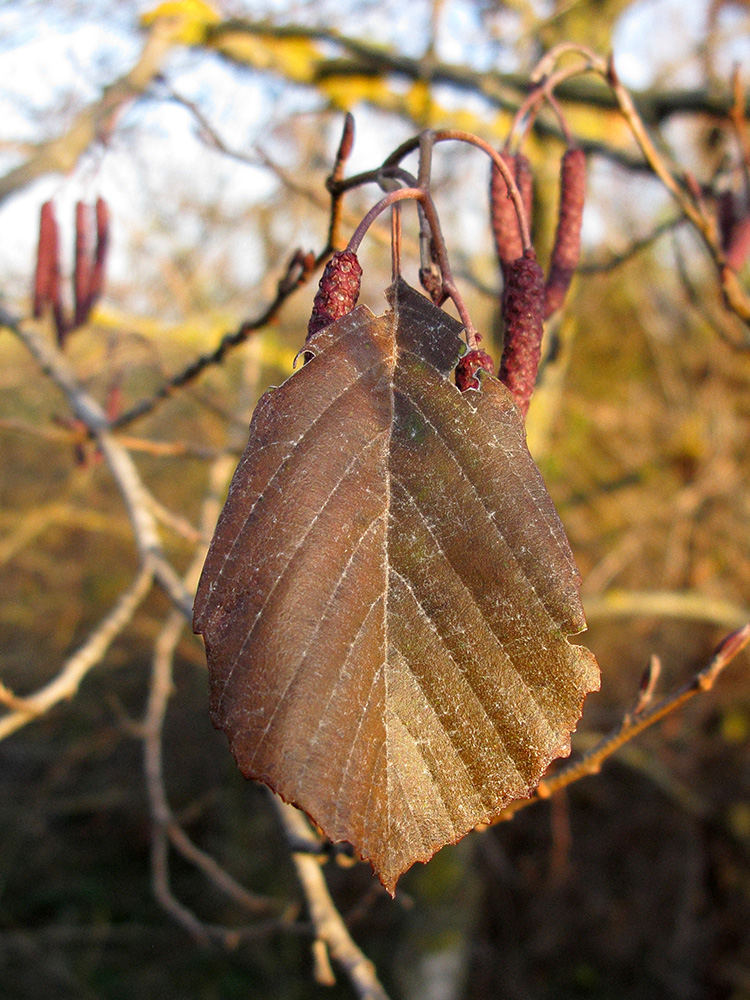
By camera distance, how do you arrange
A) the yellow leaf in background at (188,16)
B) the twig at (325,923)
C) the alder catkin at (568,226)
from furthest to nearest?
the yellow leaf in background at (188,16) → the twig at (325,923) → the alder catkin at (568,226)

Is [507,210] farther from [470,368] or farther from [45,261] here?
[45,261]

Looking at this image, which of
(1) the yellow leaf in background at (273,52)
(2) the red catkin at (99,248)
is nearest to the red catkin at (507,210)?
(2) the red catkin at (99,248)

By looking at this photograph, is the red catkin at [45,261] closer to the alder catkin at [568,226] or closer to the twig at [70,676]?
the twig at [70,676]

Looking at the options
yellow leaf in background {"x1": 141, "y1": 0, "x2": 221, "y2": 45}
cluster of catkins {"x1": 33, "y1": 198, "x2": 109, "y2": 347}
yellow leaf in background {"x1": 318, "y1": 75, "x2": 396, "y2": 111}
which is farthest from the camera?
yellow leaf in background {"x1": 318, "y1": 75, "x2": 396, "y2": 111}

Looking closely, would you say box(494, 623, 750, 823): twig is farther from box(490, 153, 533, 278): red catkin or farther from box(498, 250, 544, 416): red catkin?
box(490, 153, 533, 278): red catkin

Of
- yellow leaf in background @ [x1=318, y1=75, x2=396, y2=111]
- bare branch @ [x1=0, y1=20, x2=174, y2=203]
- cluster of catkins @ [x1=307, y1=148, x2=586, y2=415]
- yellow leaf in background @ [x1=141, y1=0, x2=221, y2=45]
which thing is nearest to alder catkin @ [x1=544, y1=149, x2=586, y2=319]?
cluster of catkins @ [x1=307, y1=148, x2=586, y2=415]

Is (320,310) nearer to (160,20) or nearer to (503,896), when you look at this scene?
(160,20)

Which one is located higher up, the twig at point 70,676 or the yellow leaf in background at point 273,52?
the yellow leaf in background at point 273,52
